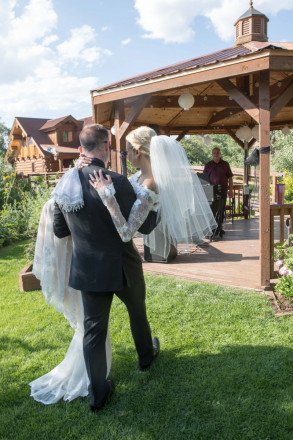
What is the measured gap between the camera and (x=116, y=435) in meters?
2.09

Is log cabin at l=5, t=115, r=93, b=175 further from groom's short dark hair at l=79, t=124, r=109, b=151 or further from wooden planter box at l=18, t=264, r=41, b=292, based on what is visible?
groom's short dark hair at l=79, t=124, r=109, b=151

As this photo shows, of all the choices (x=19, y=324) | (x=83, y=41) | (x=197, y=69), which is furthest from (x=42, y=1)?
(x=19, y=324)

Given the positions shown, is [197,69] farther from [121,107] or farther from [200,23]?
[200,23]

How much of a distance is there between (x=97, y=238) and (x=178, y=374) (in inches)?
51.6

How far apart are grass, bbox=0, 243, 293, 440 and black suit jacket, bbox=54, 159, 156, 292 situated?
858 millimetres

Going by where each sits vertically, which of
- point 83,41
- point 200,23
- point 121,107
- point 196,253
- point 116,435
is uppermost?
point 200,23

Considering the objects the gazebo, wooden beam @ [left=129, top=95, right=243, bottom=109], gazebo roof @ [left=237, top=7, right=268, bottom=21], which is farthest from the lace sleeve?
gazebo roof @ [left=237, top=7, right=268, bottom=21]

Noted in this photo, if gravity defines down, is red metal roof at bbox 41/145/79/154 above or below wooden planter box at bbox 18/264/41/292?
above

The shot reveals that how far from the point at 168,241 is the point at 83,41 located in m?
7.65

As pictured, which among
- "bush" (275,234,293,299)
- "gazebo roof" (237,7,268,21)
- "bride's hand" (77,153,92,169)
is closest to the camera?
"bride's hand" (77,153,92,169)

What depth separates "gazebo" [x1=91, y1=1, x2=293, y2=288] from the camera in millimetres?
4000

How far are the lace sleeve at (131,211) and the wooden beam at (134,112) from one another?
3.40 meters

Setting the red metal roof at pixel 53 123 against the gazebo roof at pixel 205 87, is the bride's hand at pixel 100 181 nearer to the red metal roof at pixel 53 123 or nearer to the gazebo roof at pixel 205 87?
the gazebo roof at pixel 205 87

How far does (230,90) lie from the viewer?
432 centimetres
